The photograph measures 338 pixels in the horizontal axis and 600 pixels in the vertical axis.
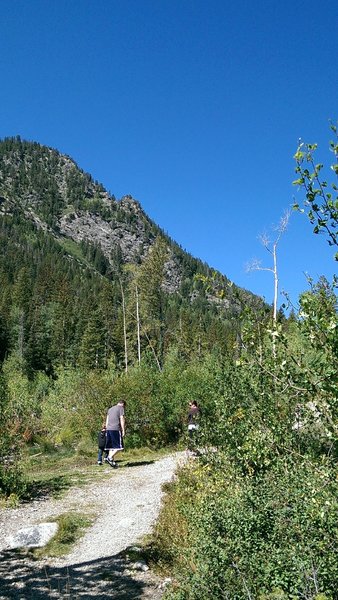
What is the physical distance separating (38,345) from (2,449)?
68137mm

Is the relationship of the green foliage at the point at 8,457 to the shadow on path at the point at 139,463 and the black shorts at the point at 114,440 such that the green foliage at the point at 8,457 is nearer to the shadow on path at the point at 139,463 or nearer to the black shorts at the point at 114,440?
the black shorts at the point at 114,440

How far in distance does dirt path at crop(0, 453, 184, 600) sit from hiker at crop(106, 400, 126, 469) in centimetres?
192

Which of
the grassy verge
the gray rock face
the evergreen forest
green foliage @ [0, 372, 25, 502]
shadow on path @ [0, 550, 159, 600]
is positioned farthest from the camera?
the grassy verge

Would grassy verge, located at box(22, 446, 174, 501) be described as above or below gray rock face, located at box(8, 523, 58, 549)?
above

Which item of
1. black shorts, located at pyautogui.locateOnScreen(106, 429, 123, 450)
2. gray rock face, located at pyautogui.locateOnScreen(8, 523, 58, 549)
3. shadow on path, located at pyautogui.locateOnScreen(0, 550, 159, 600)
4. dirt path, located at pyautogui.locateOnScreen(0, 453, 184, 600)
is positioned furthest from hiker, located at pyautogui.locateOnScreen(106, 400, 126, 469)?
shadow on path, located at pyautogui.locateOnScreen(0, 550, 159, 600)

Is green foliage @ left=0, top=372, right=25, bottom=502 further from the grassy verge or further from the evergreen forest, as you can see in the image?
the grassy verge

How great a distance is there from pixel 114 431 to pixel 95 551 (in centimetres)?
656

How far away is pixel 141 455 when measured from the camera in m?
16.7

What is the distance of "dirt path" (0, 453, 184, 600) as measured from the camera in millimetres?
5801

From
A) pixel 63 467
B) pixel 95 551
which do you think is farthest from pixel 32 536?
pixel 63 467

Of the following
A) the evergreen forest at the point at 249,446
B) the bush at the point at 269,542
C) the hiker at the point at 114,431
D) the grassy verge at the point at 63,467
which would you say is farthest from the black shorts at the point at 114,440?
the bush at the point at 269,542

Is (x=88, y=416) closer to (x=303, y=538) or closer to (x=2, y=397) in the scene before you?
(x=2, y=397)

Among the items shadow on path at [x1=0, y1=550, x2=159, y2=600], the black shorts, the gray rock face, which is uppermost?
the black shorts

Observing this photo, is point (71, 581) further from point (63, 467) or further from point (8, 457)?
point (63, 467)
